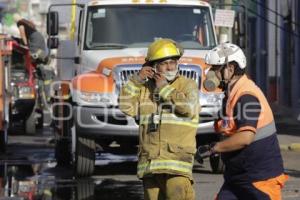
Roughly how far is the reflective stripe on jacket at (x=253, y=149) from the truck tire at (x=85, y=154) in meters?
6.34

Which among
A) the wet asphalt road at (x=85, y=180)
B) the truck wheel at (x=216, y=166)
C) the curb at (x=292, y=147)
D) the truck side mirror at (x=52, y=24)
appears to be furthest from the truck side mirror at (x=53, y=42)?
the curb at (x=292, y=147)

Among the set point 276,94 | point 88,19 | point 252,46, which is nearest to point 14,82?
point 88,19

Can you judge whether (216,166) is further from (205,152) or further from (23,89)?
(23,89)

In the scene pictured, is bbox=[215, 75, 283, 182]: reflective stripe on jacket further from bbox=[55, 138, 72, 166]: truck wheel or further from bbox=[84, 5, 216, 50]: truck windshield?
bbox=[55, 138, 72, 166]: truck wheel

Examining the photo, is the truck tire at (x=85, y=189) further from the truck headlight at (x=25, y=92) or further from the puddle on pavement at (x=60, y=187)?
the truck headlight at (x=25, y=92)

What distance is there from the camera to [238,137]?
626cm

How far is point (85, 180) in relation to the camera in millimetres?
12664

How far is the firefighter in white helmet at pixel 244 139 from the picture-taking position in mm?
6309

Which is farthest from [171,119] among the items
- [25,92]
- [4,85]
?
[25,92]

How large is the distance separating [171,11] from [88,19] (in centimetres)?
127

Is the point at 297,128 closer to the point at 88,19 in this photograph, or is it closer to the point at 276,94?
the point at 276,94

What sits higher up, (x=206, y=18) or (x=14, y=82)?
(x=206, y=18)

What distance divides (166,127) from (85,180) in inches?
227

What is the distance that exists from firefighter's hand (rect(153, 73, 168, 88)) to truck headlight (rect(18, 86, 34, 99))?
47.5ft
